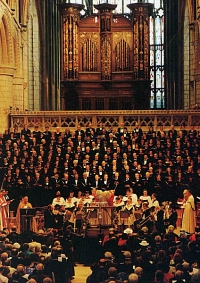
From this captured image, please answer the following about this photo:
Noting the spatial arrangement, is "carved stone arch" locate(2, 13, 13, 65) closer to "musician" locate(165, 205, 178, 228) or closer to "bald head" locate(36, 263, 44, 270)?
"musician" locate(165, 205, 178, 228)

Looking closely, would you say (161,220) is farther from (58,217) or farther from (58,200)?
(58,200)

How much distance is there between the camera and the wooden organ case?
1042 inches

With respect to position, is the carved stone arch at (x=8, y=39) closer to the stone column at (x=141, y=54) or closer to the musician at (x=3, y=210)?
the stone column at (x=141, y=54)

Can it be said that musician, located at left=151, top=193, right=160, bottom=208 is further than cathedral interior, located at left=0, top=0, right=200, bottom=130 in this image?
No

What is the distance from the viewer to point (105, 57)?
26719 mm

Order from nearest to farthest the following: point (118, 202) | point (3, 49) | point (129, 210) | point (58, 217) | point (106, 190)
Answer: point (58, 217) → point (129, 210) → point (118, 202) → point (106, 190) → point (3, 49)

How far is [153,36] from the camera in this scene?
99.9 feet

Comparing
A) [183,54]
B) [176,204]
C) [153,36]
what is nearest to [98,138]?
[176,204]

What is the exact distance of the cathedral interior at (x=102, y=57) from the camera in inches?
973

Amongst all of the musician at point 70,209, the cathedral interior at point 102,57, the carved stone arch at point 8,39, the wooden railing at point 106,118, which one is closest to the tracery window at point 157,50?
the cathedral interior at point 102,57

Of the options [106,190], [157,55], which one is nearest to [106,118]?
[106,190]

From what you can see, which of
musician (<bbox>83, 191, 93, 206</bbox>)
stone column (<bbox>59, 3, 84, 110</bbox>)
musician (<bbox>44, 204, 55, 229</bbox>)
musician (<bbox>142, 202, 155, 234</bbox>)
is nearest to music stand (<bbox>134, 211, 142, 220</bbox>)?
musician (<bbox>142, 202, 155, 234</bbox>)

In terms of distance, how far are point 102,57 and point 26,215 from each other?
1372cm

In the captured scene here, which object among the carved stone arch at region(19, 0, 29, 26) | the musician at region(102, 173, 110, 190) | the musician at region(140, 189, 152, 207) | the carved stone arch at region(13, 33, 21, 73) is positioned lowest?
the musician at region(140, 189, 152, 207)
